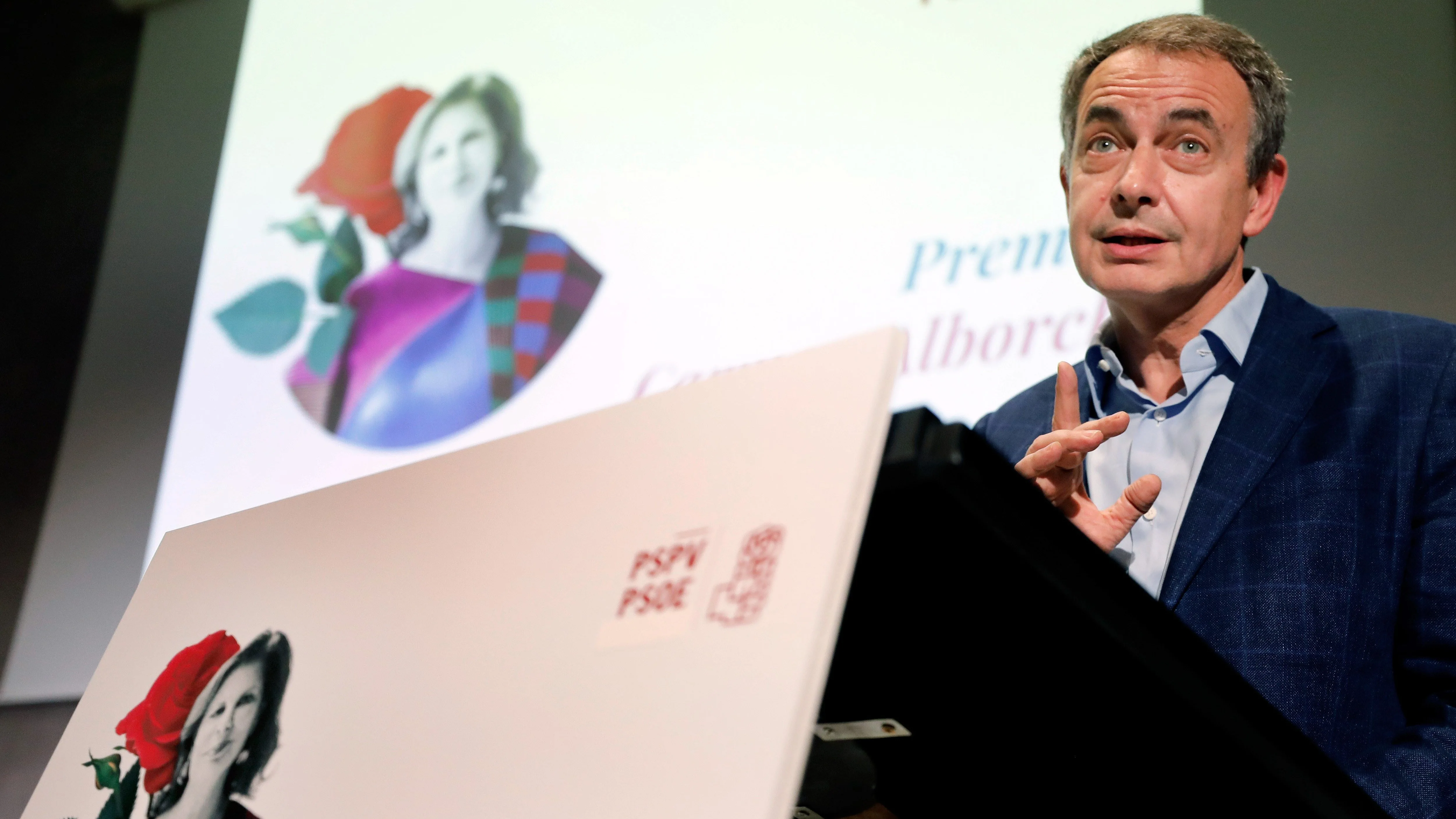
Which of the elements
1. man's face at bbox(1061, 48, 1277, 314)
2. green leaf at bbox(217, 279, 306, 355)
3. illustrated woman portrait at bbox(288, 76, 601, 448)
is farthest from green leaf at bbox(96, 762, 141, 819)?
green leaf at bbox(217, 279, 306, 355)

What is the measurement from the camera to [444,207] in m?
2.36

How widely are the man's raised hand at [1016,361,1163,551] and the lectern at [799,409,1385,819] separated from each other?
22cm

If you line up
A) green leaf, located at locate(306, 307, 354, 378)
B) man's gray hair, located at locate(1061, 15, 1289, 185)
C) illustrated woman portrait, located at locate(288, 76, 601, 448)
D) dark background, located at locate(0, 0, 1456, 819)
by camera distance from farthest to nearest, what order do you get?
green leaf, located at locate(306, 307, 354, 378)
illustrated woman portrait, located at locate(288, 76, 601, 448)
dark background, located at locate(0, 0, 1456, 819)
man's gray hair, located at locate(1061, 15, 1289, 185)

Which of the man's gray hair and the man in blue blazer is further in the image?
the man's gray hair

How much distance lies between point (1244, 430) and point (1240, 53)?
0.46 meters

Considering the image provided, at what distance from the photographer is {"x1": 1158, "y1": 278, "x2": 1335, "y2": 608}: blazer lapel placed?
1.01 metres

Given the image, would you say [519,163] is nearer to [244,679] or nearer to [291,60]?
[291,60]

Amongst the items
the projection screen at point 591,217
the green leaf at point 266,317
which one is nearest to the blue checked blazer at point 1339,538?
the projection screen at point 591,217

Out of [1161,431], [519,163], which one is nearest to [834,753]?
[1161,431]

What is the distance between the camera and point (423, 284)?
7.71 ft

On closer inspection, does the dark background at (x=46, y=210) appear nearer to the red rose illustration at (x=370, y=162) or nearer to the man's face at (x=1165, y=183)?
the red rose illustration at (x=370, y=162)

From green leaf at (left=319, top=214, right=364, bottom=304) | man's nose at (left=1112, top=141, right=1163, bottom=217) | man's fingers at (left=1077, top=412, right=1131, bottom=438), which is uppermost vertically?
green leaf at (left=319, top=214, right=364, bottom=304)

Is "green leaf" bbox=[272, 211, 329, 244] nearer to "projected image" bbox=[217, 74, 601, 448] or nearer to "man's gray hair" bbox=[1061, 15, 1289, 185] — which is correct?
"projected image" bbox=[217, 74, 601, 448]

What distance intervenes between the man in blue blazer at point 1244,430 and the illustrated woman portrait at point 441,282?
3.68ft
